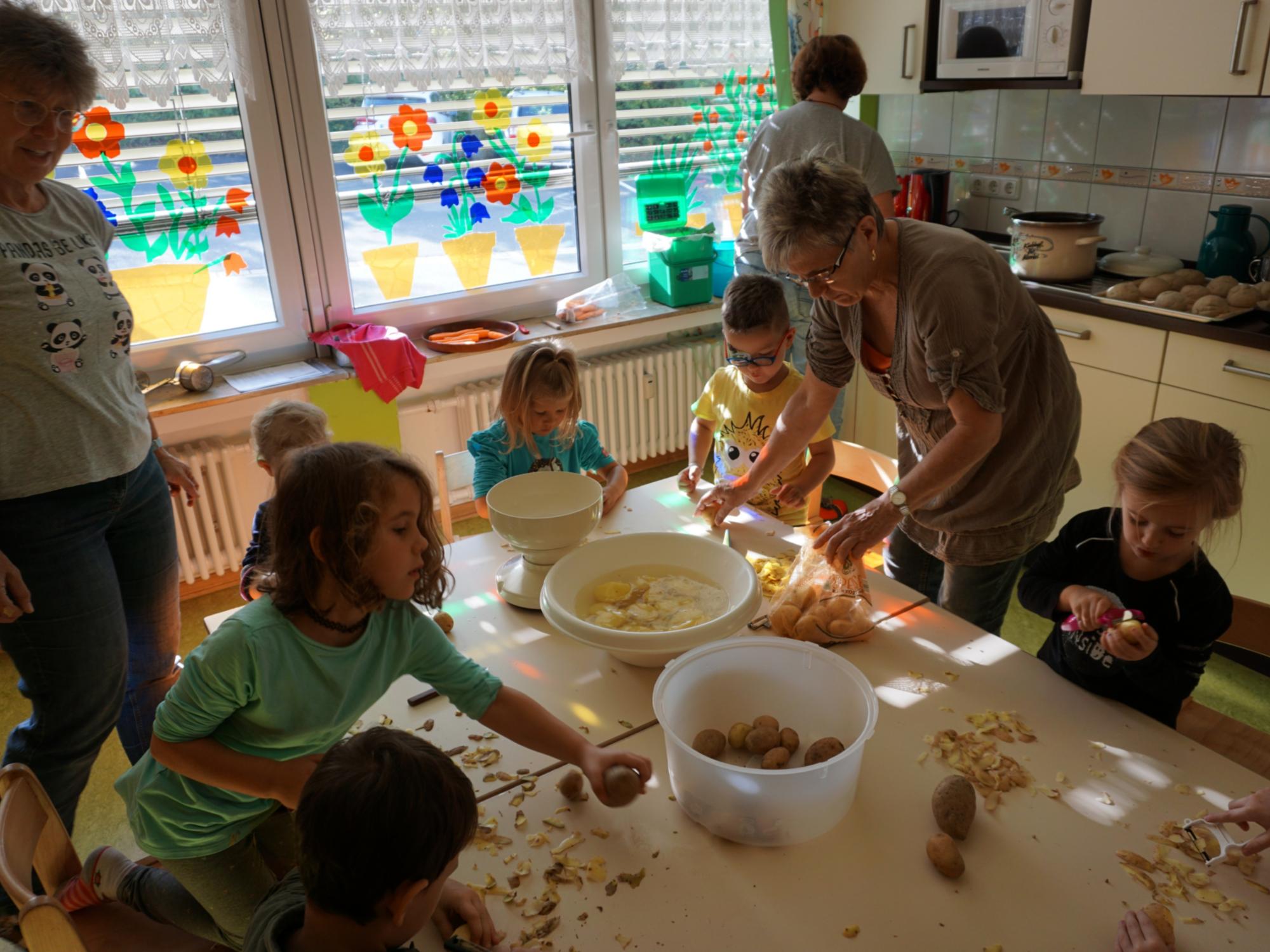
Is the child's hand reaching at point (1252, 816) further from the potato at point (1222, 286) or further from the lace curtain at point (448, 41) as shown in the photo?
the lace curtain at point (448, 41)

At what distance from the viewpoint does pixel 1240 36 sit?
244cm

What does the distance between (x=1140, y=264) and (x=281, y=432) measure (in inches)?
102

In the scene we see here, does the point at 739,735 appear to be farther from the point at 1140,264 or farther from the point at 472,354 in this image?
the point at 1140,264

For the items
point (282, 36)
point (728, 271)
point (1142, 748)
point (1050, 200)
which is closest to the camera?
point (1142, 748)

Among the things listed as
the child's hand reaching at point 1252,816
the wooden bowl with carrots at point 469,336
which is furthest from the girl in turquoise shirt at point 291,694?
the wooden bowl with carrots at point 469,336

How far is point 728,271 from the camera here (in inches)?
150

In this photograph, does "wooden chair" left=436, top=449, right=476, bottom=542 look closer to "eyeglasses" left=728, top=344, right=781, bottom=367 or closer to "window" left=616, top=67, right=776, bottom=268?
"eyeglasses" left=728, top=344, right=781, bottom=367

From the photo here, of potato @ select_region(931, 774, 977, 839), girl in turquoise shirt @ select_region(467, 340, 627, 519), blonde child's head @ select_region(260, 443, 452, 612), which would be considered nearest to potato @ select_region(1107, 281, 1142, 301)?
girl in turquoise shirt @ select_region(467, 340, 627, 519)

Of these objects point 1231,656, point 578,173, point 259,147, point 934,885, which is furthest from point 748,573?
point 578,173

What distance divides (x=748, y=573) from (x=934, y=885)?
524 mm

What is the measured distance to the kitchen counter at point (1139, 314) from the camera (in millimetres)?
2404

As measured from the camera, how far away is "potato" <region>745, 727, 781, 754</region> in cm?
117

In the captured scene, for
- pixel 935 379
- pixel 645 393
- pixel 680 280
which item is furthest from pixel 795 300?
pixel 935 379

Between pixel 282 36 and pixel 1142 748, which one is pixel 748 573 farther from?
pixel 282 36
